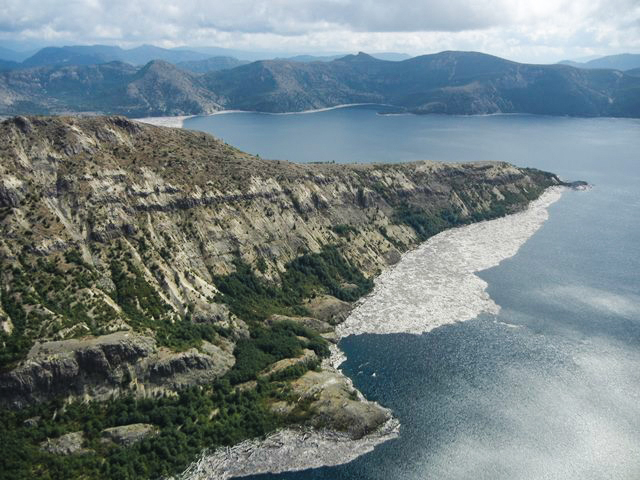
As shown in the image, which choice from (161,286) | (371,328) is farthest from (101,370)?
(371,328)

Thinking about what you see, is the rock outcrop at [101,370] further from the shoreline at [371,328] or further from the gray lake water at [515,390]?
the gray lake water at [515,390]

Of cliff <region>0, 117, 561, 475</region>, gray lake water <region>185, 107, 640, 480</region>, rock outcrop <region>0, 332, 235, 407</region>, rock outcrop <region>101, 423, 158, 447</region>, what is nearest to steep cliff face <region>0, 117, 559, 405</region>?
rock outcrop <region>0, 332, 235, 407</region>

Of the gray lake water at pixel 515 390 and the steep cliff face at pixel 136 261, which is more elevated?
the steep cliff face at pixel 136 261

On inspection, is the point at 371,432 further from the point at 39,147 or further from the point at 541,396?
the point at 39,147

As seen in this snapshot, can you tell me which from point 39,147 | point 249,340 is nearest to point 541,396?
point 249,340

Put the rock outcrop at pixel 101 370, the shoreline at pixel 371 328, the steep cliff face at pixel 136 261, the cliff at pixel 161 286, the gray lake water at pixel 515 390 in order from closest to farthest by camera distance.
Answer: the gray lake water at pixel 515 390 → the shoreline at pixel 371 328 → the rock outcrop at pixel 101 370 → the cliff at pixel 161 286 → the steep cliff face at pixel 136 261

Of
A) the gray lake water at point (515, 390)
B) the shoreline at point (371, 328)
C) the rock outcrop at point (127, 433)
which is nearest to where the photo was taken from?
the gray lake water at point (515, 390)

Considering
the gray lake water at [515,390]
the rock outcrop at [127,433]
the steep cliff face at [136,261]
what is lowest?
the rock outcrop at [127,433]

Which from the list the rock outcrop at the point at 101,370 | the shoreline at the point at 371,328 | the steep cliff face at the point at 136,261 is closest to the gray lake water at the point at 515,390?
the shoreline at the point at 371,328
